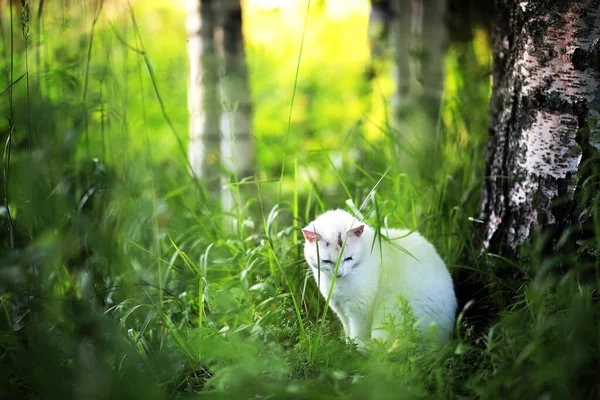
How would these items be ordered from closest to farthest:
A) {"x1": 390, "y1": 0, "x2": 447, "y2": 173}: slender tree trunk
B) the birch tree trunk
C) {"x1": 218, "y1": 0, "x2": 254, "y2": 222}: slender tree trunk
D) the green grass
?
the green grass → the birch tree trunk → {"x1": 218, "y1": 0, "x2": 254, "y2": 222}: slender tree trunk → {"x1": 390, "y1": 0, "x2": 447, "y2": 173}: slender tree trunk

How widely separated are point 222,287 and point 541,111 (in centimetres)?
144

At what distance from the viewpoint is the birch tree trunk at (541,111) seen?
76.9 inches

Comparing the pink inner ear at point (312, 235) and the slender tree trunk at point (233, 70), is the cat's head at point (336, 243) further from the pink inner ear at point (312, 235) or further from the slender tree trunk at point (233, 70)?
the slender tree trunk at point (233, 70)

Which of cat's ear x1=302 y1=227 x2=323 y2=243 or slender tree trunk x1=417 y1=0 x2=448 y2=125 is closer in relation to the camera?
cat's ear x1=302 y1=227 x2=323 y2=243

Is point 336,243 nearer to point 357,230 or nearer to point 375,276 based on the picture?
point 357,230

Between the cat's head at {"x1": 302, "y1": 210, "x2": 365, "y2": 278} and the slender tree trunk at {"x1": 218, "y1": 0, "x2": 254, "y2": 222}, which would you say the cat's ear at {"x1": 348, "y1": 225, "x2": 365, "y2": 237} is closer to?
the cat's head at {"x1": 302, "y1": 210, "x2": 365, "y2": 278}

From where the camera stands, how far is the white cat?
2.04 metres

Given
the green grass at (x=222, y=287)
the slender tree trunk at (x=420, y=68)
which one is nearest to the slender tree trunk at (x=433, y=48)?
the slender tree trunk at (x=420, y=68)

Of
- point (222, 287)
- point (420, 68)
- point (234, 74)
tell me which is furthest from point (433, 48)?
point (222, 287)

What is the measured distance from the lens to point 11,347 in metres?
1.86

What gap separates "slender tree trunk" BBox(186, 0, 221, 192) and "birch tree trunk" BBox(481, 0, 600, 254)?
5.28 feet

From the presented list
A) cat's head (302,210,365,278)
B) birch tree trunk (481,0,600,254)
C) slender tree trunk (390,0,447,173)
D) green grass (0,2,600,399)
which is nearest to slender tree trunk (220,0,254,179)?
green grass (0,2,600,399)

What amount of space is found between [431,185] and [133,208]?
1486 millimetres

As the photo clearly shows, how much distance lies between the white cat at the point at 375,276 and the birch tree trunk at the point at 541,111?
406 millimetres
